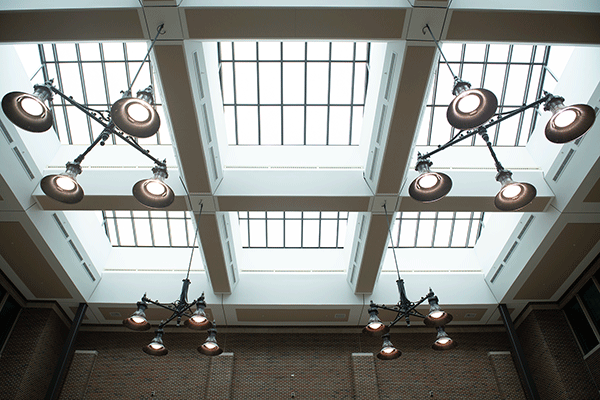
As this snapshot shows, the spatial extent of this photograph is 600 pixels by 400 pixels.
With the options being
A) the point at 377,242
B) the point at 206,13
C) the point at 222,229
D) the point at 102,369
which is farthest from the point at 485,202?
the point at 102,369

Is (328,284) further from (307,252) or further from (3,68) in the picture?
(3,68)

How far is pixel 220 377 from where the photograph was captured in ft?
47.9

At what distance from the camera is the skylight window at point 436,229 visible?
1529cm

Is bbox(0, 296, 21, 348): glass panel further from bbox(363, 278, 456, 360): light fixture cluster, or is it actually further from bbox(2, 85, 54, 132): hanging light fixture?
bbox(363, 278, 456, 360): light fixture cluster

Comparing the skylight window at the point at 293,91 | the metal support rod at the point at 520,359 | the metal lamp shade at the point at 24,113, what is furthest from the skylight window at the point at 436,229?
the metal lamp shade at the point at 24,113

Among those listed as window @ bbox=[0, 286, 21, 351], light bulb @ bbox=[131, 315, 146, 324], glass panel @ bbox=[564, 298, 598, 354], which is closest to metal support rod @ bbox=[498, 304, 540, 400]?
glass panel @ bbox=[564, 298, 598, 354]

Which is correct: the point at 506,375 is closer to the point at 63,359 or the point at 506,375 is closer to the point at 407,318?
the point at 407,318

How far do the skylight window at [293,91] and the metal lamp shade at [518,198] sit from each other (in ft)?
21.2

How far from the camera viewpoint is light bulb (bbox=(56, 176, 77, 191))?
5.96m

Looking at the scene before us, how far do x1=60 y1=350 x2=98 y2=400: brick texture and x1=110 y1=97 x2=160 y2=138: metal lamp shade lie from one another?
13.6 m

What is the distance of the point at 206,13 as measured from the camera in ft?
23.1

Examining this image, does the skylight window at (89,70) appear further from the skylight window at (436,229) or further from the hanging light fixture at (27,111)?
the skylight window at (436,229)

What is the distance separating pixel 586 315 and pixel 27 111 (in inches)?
668

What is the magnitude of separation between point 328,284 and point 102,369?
31.1ft
